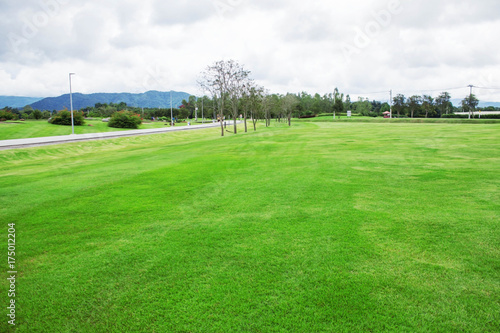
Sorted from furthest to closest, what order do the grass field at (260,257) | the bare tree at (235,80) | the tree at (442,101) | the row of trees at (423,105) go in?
the tree at (442,101)
the row of trees at (423,105)
the bare tree at (235,80)
the grass field at (260,257)

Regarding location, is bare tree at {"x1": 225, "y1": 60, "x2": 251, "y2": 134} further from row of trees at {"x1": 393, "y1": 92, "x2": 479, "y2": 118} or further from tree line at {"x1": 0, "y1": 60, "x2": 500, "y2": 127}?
row of trees at {"x1": 393, "y1": 92, "x2": 479, "y2": 118}

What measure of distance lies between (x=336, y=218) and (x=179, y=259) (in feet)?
9.99

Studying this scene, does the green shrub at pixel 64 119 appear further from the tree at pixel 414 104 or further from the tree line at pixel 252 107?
the tree at pixel 414 104

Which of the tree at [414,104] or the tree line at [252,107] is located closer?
the tree line at [252,107]

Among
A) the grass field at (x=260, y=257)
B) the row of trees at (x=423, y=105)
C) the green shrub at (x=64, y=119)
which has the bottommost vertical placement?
the grass field at (x=260, y=257)

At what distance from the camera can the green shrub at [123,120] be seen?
56.1 meters

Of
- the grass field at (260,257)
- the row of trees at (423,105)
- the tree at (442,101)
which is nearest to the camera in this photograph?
the grass field at (260,257)

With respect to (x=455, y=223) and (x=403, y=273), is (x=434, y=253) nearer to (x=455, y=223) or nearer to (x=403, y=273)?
→ (x=403, y=273)

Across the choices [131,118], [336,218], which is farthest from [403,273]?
[131,118]

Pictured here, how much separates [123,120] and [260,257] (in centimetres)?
5899

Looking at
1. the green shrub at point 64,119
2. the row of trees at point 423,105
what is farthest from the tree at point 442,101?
the green shrub at point 64,119

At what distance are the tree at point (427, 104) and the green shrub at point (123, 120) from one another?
10222cm

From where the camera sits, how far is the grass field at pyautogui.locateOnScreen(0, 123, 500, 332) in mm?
3127

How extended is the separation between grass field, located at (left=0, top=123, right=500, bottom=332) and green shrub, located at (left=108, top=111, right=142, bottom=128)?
5211 cm
